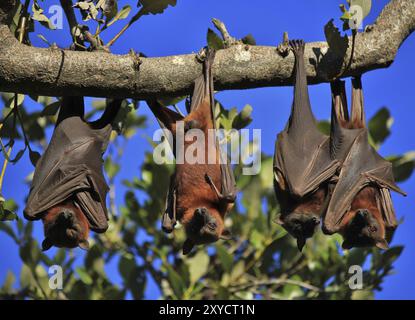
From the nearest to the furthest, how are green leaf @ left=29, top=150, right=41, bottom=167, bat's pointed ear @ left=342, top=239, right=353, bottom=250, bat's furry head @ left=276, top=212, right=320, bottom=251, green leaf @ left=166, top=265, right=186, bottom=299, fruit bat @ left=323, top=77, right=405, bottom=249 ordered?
bat's furry head @ left=276, top=212, right=320, bottom=251
fruit bat @ left=323, top=77, right=405, bottom=249
green leaf @ left=29, top=150, right=41, bottom=167
bat's pointed ear @ left=342, top=239, right=353, bottom=250
green leaf @ left=166, top=265, right=186, bottom=299

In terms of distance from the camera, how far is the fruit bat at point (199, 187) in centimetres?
700

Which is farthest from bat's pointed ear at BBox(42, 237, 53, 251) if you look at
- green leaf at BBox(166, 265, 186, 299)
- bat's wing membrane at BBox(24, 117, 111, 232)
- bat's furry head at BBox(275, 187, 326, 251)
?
bat's furry head at BBox(275, 187, 326, 251)

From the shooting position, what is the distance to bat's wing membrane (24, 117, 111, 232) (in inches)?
281

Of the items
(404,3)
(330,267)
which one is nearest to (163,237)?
(330,267)

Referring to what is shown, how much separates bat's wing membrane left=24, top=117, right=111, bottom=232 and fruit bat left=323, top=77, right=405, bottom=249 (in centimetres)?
236

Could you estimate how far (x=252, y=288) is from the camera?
10188 millimetres

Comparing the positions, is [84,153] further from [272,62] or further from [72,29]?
[272,62]

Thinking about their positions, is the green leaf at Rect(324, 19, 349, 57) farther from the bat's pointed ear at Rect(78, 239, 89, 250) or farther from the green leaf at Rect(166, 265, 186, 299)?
the green leaf at Rect(166, 265, 186, 299)

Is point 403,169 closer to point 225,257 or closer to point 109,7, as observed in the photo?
point 225,257

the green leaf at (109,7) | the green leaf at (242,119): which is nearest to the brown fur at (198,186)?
the green leaf at (242,119)

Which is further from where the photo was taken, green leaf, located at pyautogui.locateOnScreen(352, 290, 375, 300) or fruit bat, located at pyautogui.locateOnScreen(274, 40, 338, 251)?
green leaf, located at pyautogui.locateOnScreen(352, 290, 375, 300)

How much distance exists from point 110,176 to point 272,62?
5.23m

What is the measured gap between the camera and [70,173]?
714cm

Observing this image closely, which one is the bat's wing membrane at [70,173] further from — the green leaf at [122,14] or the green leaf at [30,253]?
the green leaf at [30,253]
